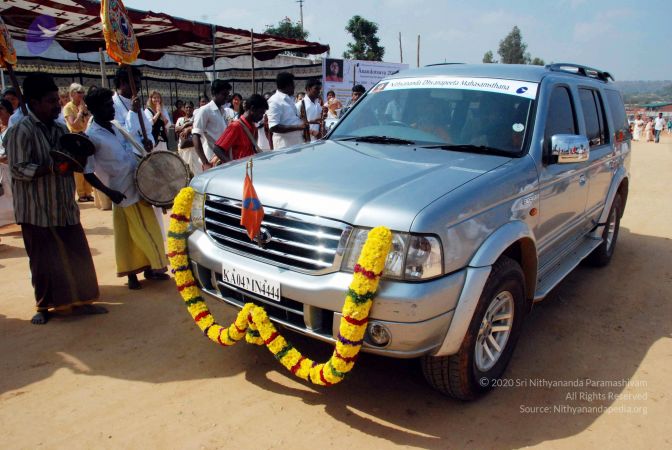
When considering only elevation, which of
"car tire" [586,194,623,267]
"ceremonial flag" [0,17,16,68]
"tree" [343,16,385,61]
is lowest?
"car tire" [586,194,623,267]

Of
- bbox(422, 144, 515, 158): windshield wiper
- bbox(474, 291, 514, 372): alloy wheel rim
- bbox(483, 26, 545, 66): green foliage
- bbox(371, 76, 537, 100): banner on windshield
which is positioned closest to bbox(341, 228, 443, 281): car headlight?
bbox(474, 291, 514, 372): alloy wheel rim

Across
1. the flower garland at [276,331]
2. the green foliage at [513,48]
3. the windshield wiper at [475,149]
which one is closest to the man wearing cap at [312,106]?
the windshield wiper at [475,149]

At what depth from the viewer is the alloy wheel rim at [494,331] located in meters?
2.80

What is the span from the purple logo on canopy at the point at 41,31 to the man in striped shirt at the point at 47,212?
25.9ft

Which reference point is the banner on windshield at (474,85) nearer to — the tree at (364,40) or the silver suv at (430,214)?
the silver suv at (430,214)

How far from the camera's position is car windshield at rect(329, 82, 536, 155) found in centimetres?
331

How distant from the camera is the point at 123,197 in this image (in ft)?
13.8

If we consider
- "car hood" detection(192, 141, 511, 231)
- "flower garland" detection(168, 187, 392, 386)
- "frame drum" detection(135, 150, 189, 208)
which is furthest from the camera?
"frame drum" detection(135, 150, 189, 208)

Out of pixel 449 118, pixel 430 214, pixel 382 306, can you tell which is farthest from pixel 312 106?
pixel 382 306

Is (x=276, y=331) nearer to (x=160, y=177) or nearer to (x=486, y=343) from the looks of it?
(x=486, y=343)

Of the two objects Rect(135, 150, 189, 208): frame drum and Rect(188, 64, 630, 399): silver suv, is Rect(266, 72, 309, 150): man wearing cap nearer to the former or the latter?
Rect(135, 150, 189, 208): frame drum

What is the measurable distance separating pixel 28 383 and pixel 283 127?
14.2ft

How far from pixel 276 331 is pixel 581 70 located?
3.78 m

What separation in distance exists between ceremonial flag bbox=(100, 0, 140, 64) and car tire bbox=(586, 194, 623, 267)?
525 cm
